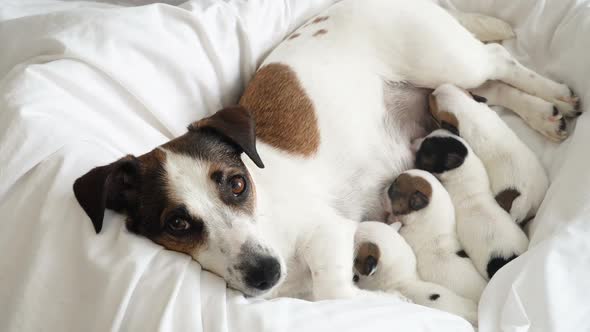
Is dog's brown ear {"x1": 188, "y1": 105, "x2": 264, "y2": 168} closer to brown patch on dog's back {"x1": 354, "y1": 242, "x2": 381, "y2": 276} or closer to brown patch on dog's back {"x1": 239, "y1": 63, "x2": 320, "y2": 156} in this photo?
brown patch on dog's back {"x1": 239, "y1": 63, "x2": 320, "y2": 156}

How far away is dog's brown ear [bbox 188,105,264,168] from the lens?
1.64 meters

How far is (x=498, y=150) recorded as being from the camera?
6.97 feet

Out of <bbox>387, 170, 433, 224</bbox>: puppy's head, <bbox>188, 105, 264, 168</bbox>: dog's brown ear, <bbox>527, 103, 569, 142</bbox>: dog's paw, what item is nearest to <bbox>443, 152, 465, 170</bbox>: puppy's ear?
<bbox>387, 170, 433, 224</bbox>: puppy's head

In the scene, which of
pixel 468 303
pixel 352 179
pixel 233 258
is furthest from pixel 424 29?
pixel 233 258

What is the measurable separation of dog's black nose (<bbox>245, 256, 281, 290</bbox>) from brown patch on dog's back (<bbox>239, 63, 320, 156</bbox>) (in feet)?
1.98

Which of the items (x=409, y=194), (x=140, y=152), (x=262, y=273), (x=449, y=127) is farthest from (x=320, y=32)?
(x=262, y=273)

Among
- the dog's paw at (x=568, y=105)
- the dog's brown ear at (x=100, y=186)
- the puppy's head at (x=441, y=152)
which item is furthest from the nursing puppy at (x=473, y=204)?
the dog's brown ear at (x=100, y=186)

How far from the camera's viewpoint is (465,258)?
1.92 metres

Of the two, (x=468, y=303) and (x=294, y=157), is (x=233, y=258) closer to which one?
(x=294, y=157)

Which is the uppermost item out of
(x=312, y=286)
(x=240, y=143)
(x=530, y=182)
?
(x=240, y=143)

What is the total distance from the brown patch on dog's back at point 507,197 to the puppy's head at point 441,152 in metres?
0.20

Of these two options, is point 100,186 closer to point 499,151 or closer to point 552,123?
point 499,151

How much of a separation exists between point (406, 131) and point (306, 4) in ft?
2.69

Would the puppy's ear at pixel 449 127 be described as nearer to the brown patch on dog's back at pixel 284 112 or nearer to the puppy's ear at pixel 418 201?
the puppy's ear at pixel 418 201
